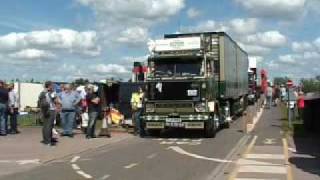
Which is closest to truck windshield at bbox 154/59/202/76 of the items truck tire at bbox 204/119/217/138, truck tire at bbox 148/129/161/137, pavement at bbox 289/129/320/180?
truck tire at bbox 204/119/217/138

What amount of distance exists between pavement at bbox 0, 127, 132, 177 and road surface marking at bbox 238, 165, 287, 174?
4.75 meters

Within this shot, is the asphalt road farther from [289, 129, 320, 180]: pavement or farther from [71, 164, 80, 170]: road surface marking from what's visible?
[289, 129, 320, 180]: pavement

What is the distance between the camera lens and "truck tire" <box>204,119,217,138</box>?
77.2ft

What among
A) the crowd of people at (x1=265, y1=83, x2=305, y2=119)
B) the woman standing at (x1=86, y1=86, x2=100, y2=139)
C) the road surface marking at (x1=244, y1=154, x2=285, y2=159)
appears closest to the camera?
the road surface marking at (x1=244, y1=154, x2=285, y2=159)

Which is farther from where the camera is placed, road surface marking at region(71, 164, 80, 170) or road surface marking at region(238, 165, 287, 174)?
road surface marking at region(71, 164, 80, 170)

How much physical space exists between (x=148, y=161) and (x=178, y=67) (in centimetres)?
820

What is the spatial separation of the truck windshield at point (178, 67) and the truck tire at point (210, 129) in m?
1.84

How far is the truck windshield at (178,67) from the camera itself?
78.8 ft

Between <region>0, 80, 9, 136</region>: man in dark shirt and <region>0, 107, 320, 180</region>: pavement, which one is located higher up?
<region>0, 80, 9, 136</region>: man in dark shirt

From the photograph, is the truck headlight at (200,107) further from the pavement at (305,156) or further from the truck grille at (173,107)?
the pavement at (305,156)

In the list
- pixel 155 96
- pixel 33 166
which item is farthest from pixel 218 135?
pixel 33 166

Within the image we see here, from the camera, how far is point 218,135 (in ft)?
82.6

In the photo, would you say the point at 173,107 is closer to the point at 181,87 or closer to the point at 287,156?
the point at 181,87

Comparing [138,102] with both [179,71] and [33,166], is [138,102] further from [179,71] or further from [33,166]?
[33,166]
